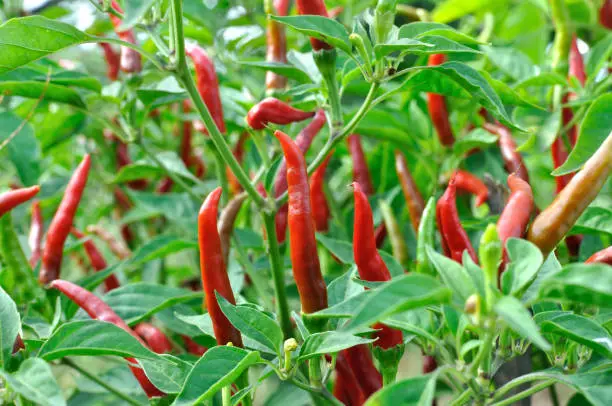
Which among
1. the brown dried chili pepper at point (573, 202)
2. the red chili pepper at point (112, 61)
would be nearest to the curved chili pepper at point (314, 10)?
the brown dried chili pepper at point (573, 202)

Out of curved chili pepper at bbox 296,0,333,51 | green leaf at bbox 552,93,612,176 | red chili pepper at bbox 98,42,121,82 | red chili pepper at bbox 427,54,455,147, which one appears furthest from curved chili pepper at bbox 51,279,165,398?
red chili pepper at bbox 98,42,121,82

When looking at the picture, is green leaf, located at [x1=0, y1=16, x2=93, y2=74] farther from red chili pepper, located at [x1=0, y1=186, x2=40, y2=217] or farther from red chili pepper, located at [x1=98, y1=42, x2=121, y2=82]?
red chili pepper, located at [x1=98, y1=42, x2=121, y2=82]

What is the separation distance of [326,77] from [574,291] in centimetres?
44

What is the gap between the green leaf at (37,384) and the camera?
0.64 metres

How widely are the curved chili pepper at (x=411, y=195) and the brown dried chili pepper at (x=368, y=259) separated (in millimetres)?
383

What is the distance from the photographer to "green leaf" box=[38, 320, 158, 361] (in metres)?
0.75

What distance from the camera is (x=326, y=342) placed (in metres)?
0.76

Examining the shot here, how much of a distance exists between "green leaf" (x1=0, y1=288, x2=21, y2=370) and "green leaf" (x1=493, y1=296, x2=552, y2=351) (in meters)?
0.50

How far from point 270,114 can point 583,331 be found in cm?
50

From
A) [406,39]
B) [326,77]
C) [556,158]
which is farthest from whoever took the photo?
[556,158]

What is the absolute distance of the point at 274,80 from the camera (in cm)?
125

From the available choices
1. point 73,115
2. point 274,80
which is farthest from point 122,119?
point 274,80

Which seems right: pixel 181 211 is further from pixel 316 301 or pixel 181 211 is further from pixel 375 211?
pixel 316 301

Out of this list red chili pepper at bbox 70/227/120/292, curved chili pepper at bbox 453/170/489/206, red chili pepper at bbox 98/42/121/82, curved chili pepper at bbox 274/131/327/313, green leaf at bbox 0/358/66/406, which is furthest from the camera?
red chili pepper at bbox 98/42/121/82
